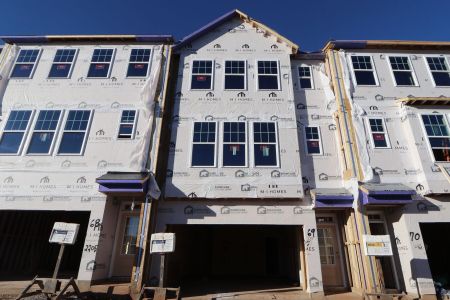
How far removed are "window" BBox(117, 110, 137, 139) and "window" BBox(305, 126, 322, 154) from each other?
7.81 meters

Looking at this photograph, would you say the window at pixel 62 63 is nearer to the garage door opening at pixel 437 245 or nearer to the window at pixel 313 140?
the window at pixel 313 140

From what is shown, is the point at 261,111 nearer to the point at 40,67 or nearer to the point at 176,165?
the point at 176,165

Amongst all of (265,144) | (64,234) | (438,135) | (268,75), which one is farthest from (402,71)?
(64,234)

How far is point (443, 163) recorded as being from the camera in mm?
11094

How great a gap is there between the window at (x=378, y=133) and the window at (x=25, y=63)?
16272 mm

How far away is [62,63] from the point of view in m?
13.4

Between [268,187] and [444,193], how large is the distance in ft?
22.3

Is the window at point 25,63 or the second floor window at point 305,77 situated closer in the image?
the window at point 25,63

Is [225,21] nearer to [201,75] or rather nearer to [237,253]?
[201,75]

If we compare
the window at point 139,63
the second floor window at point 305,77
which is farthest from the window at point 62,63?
the second floor window at point 305,77

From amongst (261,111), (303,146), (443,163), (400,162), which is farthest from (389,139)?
(261,111)

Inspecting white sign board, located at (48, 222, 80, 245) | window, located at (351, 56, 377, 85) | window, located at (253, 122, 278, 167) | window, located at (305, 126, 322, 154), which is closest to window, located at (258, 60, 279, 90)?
window, located at (253, 122, 278, 167)

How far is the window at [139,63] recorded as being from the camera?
514 inches

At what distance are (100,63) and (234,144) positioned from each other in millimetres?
7872
